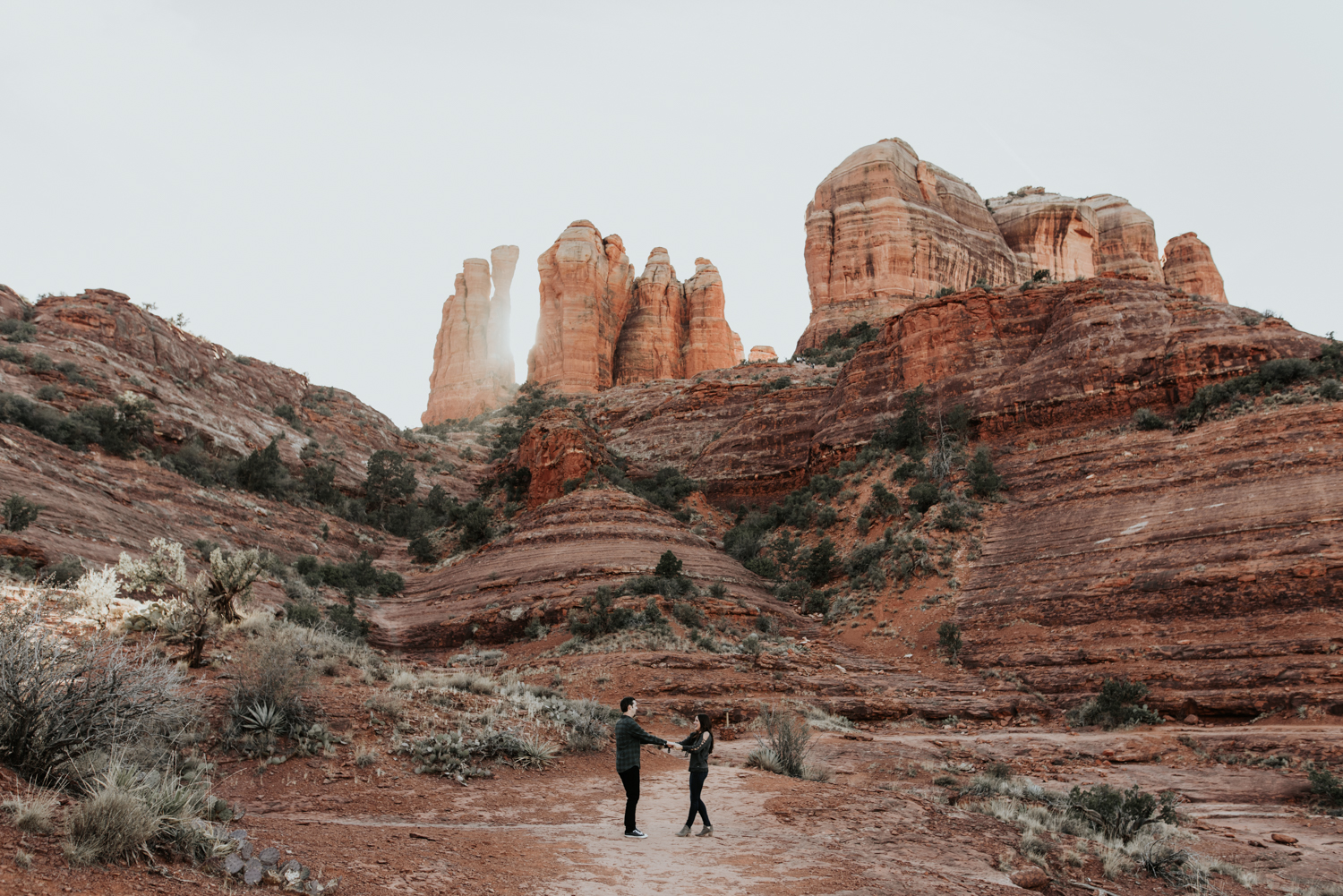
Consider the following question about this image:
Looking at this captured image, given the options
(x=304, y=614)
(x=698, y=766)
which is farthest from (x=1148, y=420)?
(x=304, y=614)

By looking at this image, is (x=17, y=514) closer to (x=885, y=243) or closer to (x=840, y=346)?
(x=840, y=346)

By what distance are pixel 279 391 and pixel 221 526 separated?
2173 centimetres

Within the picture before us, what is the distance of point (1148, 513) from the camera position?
73.4ft

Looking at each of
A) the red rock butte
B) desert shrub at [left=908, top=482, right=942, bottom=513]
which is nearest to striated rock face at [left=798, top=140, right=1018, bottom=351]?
the red rock butte

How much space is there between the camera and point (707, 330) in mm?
73438

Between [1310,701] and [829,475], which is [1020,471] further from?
[1310,701]

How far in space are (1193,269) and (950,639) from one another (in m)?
69.5

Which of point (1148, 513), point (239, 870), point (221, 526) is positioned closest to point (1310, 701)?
point (1148, 513)

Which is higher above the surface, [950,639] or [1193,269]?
[1193,269]

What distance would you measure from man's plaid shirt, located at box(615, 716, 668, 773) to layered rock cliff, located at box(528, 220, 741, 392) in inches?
2383

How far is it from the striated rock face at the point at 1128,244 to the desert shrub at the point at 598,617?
59.9m

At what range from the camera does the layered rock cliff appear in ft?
228

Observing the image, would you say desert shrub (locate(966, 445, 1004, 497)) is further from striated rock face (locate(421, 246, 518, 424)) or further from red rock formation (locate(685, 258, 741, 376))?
striated rock face (locate(421, 246, 518, 424))

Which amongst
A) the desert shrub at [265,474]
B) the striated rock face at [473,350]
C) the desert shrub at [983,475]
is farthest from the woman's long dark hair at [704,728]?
the striated rock face at [473,350]
